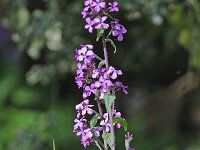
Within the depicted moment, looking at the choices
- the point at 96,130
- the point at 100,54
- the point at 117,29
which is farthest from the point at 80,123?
the point at 100,54

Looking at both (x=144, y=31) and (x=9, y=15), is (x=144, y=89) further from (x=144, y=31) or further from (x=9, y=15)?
(x=9, y=15)

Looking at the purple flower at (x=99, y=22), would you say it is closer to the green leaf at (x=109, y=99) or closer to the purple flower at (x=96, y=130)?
the green leaf at (x=109, y=99)

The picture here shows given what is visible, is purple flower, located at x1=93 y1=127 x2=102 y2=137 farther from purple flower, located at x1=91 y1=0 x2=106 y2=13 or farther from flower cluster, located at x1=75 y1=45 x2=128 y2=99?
purple flower, located at x1=91 y1=0 x2=106 y2=13

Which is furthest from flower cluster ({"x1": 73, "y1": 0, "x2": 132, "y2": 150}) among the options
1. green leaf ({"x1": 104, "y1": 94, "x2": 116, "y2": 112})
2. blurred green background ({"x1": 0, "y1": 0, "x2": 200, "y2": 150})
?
blurred green background ({"x1": 0, "y1": 0, "x2": 200, "y2": 150})

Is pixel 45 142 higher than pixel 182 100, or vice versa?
pixel 182 100

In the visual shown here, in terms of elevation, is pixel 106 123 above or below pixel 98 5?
below

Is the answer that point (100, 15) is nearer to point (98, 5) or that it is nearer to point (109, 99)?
point (98, 5)

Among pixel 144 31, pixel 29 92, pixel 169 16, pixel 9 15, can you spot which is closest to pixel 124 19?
pixel 144 31
